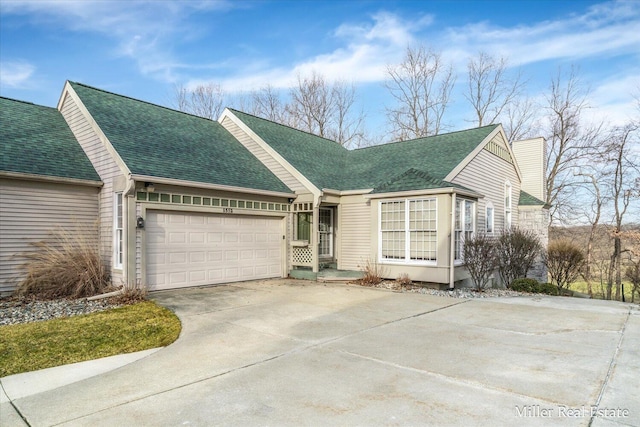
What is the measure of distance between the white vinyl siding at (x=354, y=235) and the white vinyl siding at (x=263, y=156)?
187cm

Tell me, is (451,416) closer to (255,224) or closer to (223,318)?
(223,318)

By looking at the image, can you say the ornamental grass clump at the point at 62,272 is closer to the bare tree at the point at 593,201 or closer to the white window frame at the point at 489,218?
the white window frame at the point at 489,218

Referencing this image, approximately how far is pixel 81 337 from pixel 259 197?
7054 mm

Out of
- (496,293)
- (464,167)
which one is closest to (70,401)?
(496,293)

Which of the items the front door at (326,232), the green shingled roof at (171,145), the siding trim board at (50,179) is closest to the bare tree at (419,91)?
the front door at (326,232)

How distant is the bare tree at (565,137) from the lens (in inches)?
968

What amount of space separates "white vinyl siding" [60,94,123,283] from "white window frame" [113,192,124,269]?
0.50ft

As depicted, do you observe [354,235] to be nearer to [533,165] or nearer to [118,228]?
[118,228]

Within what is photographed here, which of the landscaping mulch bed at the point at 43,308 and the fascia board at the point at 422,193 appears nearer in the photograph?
the landscaping mulch bed at the point at 43,308

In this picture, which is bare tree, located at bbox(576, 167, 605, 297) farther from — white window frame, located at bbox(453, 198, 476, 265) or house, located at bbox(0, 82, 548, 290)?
white window frame, located at bbox(453, 198, 476, 265)

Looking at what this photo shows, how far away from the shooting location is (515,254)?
1225 cm

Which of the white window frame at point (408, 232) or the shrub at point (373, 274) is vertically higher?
the white window frame at point (408, 232)

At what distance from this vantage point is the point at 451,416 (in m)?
3.25

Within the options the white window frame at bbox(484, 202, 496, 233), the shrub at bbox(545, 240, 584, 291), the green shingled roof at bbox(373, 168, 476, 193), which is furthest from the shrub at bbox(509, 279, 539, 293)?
the green shingled roof at bbox(373, 168, 476, 193)
